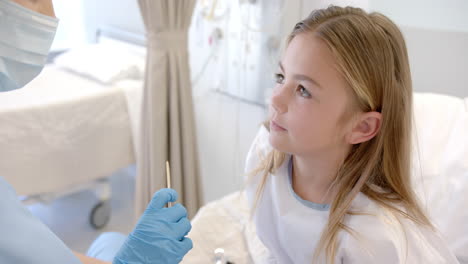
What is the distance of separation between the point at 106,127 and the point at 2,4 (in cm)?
131

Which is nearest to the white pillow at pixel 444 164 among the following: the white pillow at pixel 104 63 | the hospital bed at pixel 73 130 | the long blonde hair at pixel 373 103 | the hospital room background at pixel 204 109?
the hospital room background at pixel 204 109

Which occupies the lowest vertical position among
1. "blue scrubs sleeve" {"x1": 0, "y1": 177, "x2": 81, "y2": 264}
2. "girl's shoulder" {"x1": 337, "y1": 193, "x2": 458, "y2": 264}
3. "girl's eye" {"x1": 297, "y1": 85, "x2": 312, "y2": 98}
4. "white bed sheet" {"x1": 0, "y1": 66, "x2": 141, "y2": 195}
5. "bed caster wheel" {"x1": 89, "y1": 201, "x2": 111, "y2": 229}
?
"bed caster wheel" {"x1": 89, "y1": 201, "x2": 111, "y2": 229}

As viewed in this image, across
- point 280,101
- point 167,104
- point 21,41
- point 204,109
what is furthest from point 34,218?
point 204,109

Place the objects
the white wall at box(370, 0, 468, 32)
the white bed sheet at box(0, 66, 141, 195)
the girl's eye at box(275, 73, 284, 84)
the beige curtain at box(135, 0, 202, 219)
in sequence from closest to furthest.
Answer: the girl's eye at box(275, 73, 284, 84)
the white wall at box(370, 0, 468, 32)
the beige curtain at box(135, 0, 202, 219)
the white bed sheet at box(0, 66, 141, 195)

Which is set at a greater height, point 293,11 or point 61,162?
point 293,11

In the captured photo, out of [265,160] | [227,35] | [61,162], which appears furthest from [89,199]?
[265,160]

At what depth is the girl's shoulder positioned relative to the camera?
91 centimetres

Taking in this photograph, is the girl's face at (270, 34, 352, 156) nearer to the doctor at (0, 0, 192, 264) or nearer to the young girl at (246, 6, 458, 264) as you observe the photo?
the young girl at (246, 6, 458, 264)

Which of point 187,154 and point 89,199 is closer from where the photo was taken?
point 187,154

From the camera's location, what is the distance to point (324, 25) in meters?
0.92

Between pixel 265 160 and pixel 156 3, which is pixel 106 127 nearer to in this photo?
pixel 156 3

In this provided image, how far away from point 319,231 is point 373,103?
13.3 inches

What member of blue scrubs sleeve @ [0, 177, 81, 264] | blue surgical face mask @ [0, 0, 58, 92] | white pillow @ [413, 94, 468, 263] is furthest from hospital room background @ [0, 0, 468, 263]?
blue surgical face mask @ [0, 0, 58, 92]

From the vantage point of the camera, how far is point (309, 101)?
0.92m
